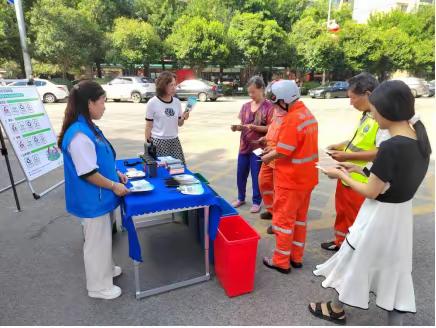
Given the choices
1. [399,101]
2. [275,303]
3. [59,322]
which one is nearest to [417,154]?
[399,101]

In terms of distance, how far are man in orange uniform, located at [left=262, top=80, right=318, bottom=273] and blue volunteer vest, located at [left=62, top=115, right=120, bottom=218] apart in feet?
4.43

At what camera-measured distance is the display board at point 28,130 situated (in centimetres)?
394

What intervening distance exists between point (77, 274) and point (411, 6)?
50.0 meters

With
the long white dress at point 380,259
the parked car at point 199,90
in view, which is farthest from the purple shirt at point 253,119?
the parked car at point 199,90

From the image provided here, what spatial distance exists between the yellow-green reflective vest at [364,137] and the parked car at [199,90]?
17.0 metres

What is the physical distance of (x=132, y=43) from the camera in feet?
74.7

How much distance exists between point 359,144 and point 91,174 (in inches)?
90.8

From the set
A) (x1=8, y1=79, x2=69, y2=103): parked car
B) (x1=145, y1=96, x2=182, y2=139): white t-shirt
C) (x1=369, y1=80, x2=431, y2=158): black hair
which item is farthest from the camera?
(x1=8, y1=79, x2=69, y2=103): parked car

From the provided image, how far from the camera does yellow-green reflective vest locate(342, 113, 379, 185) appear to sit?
282 cm

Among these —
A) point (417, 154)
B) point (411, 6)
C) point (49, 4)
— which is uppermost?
point (411, 6)

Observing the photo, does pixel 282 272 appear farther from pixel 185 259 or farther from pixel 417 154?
pixel 417 154

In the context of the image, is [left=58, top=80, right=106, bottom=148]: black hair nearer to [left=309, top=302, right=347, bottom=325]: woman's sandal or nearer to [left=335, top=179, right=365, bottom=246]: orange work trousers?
[left=309, top=302, right=347, bottom=325]: woman's sandal

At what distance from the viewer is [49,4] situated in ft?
69.7

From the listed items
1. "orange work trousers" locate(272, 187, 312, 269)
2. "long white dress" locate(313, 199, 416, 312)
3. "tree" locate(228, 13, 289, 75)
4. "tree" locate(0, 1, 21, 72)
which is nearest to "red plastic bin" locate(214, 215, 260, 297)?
"orange work trousers" locate(272, 187, 312, 269)
